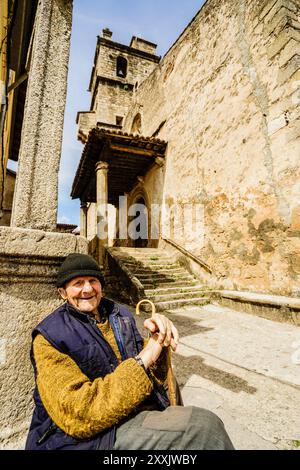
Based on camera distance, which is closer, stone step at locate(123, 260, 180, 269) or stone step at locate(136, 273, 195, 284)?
stone step at locate(136, 273, 195, 284)

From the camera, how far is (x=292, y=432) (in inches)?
63.9

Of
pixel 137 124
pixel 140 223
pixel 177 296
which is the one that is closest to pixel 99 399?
pixel 177 296

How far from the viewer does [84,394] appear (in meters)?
0.90

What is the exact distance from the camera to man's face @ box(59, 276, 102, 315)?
1.33 metres

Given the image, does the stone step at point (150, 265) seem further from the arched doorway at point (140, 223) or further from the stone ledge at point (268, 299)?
the arched doorway at point (140, 223)

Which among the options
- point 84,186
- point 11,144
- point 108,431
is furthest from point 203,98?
point 108,431

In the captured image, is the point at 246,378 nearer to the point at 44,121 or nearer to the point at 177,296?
the point at 44,121

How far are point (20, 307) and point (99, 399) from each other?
2.30ft

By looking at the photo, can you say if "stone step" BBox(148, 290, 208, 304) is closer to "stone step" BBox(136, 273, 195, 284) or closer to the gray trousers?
"stone step" BBox(136, 273, 195, 284)

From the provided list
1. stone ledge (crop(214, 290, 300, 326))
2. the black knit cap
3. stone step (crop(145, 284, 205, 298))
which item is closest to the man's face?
the black knit cap

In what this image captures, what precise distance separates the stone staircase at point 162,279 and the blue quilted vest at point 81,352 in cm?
414

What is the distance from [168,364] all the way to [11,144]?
5979mm

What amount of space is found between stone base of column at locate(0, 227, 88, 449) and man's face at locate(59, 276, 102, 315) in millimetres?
203

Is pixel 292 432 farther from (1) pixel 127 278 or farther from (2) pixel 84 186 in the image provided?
(2) pixel 84 186
